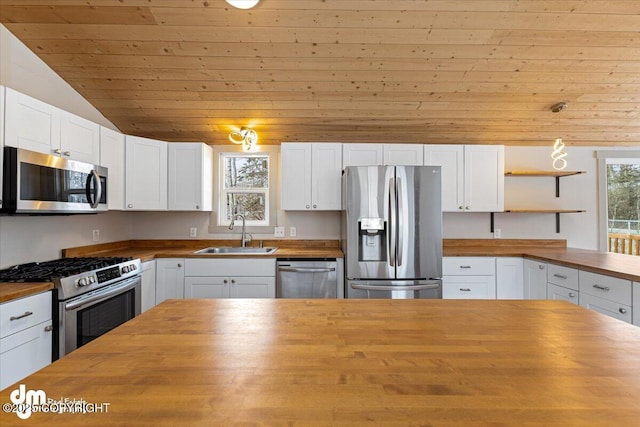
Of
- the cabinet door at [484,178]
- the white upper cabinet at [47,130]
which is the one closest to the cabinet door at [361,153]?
the cabinet door at [484,178]

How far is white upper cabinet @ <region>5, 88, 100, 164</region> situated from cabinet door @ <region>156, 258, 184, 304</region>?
1068 millimetres

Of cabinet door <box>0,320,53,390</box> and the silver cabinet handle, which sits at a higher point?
the silver cabinet handle

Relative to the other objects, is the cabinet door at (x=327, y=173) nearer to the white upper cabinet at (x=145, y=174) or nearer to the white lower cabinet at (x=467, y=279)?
the white lower cabinet at (x=467, y=279)

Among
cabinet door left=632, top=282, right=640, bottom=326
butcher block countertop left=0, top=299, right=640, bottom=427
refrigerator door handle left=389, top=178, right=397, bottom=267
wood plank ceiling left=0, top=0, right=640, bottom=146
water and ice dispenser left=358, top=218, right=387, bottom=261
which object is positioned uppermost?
wood plank ceiling left=0, top=0, right=640, bottom=146

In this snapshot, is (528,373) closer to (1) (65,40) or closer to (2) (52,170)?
(2) (52,170)

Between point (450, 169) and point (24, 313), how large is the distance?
3552mm

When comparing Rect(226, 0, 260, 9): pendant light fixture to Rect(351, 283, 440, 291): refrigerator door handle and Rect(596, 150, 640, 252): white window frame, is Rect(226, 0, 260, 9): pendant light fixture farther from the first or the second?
Rect(596, 150, 640, 252): white window frame

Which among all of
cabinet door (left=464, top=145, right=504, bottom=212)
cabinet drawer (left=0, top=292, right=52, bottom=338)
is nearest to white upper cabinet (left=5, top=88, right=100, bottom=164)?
cabinet drawer (left=0, top=292, right=52, bottom=338)

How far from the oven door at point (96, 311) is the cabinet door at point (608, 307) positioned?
3.41 metres

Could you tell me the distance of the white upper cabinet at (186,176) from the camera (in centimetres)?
331

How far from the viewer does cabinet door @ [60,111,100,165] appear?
2279 mm

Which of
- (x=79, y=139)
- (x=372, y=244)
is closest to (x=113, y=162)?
(x=79, y=139)

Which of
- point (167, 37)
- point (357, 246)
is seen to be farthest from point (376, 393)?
point (167, 37)

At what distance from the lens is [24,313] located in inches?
64.4
